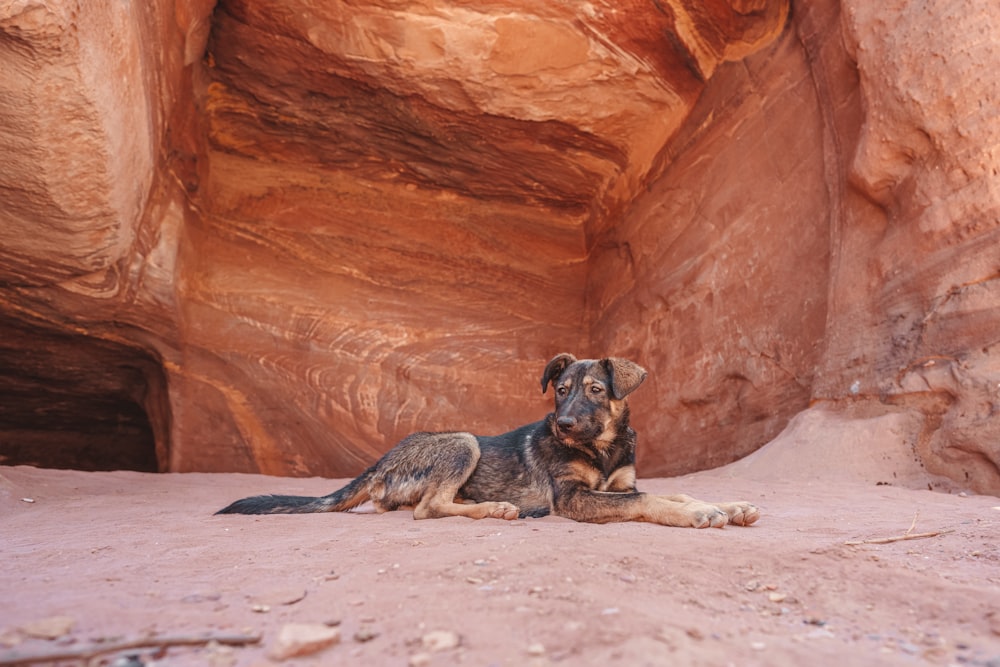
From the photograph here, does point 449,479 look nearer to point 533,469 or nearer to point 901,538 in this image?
point 533,469

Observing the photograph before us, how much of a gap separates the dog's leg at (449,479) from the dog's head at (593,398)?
2.05ft

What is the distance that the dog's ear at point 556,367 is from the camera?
529 cm

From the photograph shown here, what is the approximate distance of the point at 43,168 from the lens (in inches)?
245

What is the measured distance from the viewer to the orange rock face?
603 centimetres

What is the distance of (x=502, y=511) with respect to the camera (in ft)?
15.1

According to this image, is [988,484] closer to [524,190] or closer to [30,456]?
[524,190]

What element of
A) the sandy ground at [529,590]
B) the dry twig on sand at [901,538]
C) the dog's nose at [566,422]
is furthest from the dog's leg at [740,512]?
the dog's nose at [566,422]

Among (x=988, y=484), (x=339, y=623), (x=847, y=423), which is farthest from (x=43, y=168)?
(x=988, y=484)

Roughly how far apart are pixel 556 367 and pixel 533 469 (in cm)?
76

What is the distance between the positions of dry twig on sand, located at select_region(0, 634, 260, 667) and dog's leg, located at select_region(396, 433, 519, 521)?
8.93 feet

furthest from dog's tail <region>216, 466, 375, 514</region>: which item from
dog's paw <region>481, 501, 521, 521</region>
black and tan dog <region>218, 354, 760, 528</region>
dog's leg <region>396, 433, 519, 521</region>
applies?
dog's paw <region>481, 501, 521, 521</region>

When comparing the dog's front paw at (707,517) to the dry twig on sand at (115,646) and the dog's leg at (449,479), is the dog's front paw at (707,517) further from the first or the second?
the dry twig on sand at (115,646)

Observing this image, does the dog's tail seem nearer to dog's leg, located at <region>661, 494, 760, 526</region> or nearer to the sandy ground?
the sandy ground

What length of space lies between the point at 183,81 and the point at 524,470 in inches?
241
